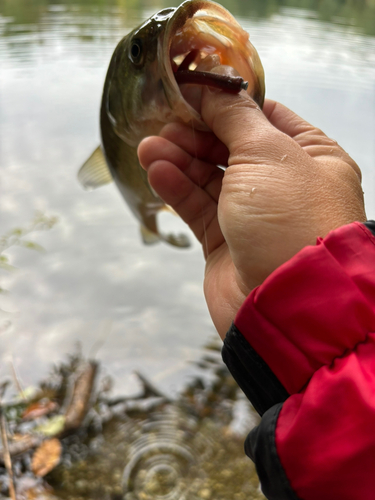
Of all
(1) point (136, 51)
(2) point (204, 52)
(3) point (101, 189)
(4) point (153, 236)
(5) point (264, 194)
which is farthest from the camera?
(3) point (101, 189)

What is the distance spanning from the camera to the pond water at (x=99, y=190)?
2.24m

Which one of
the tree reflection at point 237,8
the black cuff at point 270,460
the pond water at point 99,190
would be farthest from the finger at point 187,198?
the tree reflection at point 237,8

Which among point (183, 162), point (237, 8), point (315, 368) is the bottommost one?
point (315, 368)

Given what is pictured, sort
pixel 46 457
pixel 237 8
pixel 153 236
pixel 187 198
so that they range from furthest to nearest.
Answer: pixel 237 8, pixel 153 236, pixel 46 457, pixel 187 198

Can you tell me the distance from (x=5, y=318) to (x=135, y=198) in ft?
3.93

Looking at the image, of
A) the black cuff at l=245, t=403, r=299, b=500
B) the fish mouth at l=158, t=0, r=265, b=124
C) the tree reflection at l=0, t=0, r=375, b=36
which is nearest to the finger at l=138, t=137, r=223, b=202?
the fish mouth at l=158, t=0, r=265, b=124

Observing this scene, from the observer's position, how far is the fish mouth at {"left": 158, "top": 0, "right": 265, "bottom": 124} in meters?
0.85

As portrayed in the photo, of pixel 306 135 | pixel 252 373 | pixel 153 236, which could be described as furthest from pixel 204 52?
pixel 153 236

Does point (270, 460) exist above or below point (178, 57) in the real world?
below

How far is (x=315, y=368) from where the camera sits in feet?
2.03

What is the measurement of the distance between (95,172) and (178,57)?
84 cm

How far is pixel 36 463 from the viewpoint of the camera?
1599mm

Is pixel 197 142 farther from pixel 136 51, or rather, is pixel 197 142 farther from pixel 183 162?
pixel 136 51

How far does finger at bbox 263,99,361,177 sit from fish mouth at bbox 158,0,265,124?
169 mm
